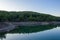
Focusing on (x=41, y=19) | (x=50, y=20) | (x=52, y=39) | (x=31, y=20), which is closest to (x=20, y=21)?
(x=31, y=20)

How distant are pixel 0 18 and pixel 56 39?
2372 cm

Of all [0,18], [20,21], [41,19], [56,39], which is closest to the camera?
[56,39]

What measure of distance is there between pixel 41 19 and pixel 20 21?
33.8 feet

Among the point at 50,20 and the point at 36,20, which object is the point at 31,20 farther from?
the point at 50,20

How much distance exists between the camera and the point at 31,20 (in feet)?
184

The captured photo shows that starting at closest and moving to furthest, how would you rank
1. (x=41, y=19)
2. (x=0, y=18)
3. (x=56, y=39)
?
1. (x=56, y=39)
2. (x=0, y=18)
3. (x=41, y=19)

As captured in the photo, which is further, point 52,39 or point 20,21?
point 20,21

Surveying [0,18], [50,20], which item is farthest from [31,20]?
[0,18]

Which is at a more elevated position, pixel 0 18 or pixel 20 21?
pixel 0 18

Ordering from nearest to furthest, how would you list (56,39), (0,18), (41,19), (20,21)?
1. (56,39)
2. (0,18)
3. (20,21)
4. (41,19)

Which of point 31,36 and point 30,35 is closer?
point 31,36

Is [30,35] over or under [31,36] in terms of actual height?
under

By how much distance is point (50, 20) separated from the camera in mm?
61875

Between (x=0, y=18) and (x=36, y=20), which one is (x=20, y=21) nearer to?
(x=36, y=20)
